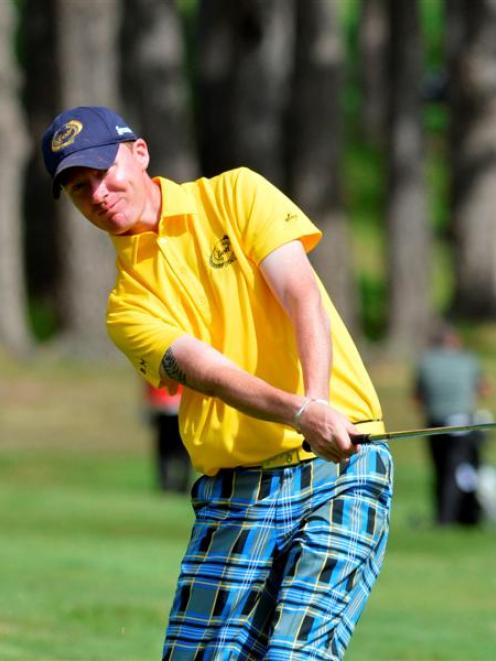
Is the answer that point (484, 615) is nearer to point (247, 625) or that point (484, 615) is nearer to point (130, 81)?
point (247, 625)

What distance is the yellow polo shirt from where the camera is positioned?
523 centimetres

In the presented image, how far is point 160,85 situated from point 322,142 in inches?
113

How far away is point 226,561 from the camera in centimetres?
521

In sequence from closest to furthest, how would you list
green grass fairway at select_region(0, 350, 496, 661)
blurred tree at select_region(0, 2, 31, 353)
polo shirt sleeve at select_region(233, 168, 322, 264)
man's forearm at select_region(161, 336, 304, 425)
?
1. man's forearm at select_region(161, 336, 304, 425)
2. polo shirt sleeve at select_region(233, 168, 322, 264)
3. green grass fairway at select_region(0, 350, 496, 661)
4. blurred tree at select_region(0, 2, 31, 353)

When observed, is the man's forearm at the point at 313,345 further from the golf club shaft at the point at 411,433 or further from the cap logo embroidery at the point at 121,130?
the cap logo embroidery at the point at 121,130

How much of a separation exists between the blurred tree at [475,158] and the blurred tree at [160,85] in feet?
16.0

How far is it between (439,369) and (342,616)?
1118 cm

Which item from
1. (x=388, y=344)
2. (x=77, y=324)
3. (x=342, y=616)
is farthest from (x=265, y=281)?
(x=388, y=344)

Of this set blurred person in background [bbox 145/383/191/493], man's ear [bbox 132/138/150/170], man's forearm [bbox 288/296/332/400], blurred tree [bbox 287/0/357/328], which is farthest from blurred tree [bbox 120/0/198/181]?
man's forearm [bbox 288/296/332/400]

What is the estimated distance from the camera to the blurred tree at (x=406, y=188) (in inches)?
1232

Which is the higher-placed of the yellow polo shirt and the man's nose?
the man's nose

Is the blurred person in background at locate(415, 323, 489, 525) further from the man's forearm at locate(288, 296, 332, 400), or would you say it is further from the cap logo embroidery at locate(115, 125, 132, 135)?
the man's forearm at locate(288, 296, 332, 400)

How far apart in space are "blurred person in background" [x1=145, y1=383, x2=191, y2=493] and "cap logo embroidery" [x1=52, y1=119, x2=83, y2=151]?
44.8ft

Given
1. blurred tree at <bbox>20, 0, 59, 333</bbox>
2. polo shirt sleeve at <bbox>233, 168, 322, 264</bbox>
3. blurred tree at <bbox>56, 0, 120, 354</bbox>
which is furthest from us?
blurred tree at <bbox>20, 0, 59, 333</bbox>
